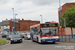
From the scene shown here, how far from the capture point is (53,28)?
66.9ft

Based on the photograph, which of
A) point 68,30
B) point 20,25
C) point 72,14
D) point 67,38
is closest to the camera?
point 67,38

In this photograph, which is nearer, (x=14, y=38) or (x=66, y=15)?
(x=14, y=38)

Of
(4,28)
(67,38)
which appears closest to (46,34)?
(67,38)

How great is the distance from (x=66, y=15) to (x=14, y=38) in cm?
1173

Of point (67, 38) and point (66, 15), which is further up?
point (66, 15)

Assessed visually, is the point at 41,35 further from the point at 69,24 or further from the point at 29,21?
the point at 29,21

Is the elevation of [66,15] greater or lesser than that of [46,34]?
greater

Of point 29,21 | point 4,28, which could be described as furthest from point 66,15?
point 4,28

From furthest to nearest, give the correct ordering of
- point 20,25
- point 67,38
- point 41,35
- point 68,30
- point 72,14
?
point 20,25 → point 68,30 → point 72,14 → point 67,38 → point 41,35

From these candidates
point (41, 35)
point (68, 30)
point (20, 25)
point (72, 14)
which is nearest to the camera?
point (41, 35)

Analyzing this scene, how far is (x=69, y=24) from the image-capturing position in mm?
31078

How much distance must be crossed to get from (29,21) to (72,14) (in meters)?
69.9

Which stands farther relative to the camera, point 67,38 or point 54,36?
point 67,38

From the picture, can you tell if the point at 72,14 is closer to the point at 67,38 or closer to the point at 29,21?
the point at 67,38
